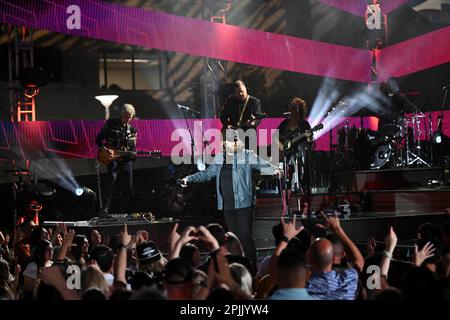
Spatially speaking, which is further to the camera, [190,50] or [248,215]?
[190,50]

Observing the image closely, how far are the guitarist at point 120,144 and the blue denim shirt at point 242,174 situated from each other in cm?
331

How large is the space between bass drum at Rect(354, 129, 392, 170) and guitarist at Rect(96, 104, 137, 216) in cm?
489

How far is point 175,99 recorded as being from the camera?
71.9 feet

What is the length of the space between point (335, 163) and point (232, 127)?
5.53 metres

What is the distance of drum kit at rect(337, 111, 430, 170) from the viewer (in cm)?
1491

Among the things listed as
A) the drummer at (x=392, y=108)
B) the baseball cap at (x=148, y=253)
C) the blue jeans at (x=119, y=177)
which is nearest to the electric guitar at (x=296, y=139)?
the blue jeans at (x=119, y=177)

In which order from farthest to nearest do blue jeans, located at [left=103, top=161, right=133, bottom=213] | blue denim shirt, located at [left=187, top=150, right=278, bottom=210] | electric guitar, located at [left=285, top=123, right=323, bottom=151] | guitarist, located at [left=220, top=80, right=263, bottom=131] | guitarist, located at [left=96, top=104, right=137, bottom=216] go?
blue jeans, located at [left=103, top=161, right=133, bottom=213] → guitarist, located at [left=96, top=104, right=137, bottom=216] → electric guitar, located at [left=285, top=123, right=323, bottom=151] → guitarist, located at [left=220, top=80, right=263, bottom=131] → blue denim shirt, located at [left=187, top=150, right=278, bottom=210]

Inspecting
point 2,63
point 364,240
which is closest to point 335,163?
point 364,240

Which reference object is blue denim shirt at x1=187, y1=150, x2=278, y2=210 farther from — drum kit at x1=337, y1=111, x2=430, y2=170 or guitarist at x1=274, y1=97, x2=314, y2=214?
drum kit at x1=337, y1=111, x2=430, y2=170

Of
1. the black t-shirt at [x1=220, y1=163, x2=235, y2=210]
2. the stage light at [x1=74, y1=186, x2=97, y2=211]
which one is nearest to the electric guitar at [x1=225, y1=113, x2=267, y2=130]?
the black t-shirt at [x1=220, y1=163, x2=235, y2=210]

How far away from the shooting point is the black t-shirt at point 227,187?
907 centimetres

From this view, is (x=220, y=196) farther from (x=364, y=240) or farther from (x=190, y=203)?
(x=190, y=203)

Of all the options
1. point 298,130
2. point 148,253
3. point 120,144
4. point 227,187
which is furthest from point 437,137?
point 148,253

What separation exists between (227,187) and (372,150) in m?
6.73
